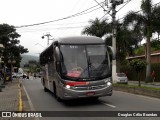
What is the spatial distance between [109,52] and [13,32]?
37.3m

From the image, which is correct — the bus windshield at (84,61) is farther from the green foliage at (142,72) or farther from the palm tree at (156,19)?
the palm tree at (156,19)

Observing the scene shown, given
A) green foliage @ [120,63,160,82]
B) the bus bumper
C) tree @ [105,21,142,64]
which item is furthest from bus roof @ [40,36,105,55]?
tree @ [105,21,142,64]

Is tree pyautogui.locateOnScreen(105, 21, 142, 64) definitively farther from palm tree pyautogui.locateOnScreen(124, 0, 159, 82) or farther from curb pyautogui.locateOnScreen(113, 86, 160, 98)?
curb pyautogui.locateOnScreen(113, 86, 160, 98)

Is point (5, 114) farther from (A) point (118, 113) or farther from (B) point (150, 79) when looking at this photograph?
(B) point (150, 79)

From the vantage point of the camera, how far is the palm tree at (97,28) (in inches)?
1849

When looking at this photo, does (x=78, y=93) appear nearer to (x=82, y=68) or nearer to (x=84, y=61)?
(x=82, y=68)

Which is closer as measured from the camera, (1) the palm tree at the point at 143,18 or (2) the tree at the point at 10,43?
(1) the palm tree at the point at 143,18

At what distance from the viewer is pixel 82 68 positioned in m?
14.4

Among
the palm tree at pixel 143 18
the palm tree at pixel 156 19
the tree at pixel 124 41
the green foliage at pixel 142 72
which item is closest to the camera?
the palm tree at pixel 156 19

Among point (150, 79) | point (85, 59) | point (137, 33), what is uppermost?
point (137, 33)

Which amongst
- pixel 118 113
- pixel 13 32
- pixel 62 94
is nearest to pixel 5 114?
pixel 62 94

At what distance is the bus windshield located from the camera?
14.3 meters

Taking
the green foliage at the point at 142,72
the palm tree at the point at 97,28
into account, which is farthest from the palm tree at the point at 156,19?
the palm tree at the point at 97,28

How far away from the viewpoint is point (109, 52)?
608 inches
